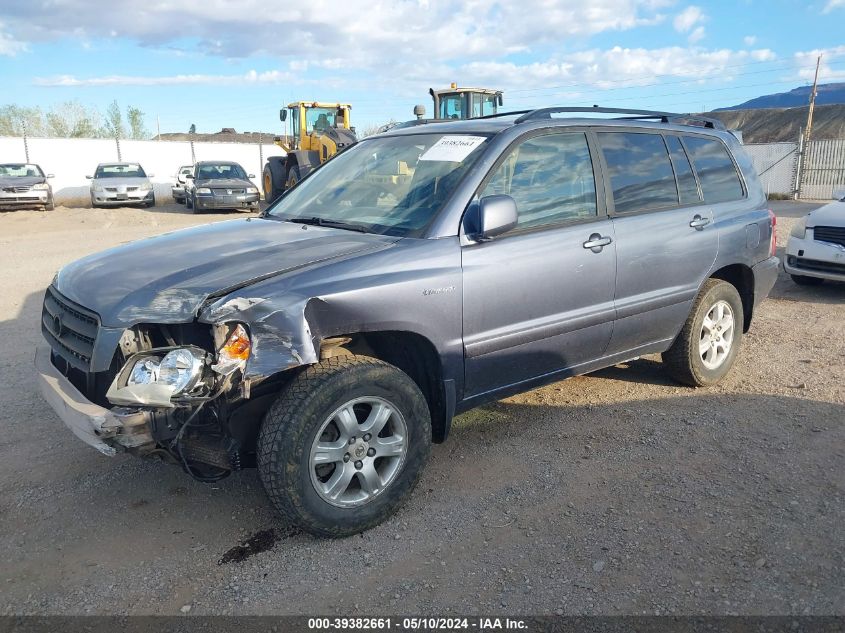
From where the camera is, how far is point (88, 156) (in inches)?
1080

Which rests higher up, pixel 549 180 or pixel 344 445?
pixel 549 180

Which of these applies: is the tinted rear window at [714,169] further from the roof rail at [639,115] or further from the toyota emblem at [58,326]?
the toyota emblem at [58,326]

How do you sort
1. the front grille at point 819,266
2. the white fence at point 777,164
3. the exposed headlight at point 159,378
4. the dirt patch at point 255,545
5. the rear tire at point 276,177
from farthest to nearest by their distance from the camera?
1. the white fence at point 777,164
2. the rear tire at point 276,177
3. the front grille at point 819,266
4. the dirt patch at point 255,545
5. the exposed headlight at point 159,378

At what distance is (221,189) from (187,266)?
1644 cm

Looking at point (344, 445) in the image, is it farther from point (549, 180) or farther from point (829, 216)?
point (829, 216)

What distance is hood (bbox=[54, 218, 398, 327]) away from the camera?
286 centimetres

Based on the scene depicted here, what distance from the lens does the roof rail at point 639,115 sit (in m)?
4.04

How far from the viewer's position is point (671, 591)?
8.82ft

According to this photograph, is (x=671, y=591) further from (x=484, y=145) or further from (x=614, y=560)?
(x=484, y=145)

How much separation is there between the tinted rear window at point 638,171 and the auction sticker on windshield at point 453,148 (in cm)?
92

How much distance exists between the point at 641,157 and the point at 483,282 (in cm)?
173

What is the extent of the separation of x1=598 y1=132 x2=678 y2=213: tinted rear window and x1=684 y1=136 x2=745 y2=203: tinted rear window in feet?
1.13

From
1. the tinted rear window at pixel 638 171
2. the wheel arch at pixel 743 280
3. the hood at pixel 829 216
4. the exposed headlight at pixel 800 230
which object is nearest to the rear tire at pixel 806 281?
the exposed headlight at pixel 800 230

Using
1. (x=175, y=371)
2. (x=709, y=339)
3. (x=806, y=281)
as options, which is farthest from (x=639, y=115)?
(x=806, y=281)
